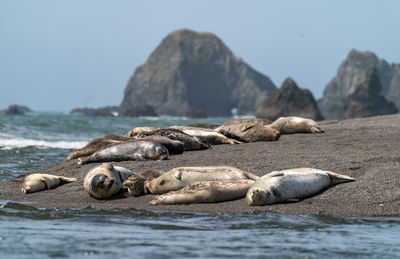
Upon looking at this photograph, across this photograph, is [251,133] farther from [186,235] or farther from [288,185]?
[186,235]

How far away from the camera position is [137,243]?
509 centimetres

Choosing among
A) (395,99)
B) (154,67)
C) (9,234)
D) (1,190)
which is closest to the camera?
(9,234)

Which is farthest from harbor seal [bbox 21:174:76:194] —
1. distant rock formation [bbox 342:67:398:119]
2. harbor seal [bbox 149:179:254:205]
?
distant rock formation [bbox 342:67:398:119]

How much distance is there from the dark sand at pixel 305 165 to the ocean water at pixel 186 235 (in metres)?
0.48

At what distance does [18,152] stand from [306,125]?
27.3 feet

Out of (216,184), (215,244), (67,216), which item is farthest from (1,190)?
(215,244)

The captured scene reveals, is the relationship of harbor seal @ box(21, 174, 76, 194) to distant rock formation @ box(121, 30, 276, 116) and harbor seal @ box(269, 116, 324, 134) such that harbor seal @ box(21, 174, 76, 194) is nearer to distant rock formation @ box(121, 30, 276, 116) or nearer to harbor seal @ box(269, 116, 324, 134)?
harbor seal @ box(269, 116, 324, 134)

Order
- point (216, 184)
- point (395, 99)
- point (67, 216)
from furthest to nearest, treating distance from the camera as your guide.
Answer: point (395, 99) < point (216, 184) < point (67, 216)

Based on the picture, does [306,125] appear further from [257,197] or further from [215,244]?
[215,244]

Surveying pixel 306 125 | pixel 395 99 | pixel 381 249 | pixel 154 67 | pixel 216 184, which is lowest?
pixel 381 249

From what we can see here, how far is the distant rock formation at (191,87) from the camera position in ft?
590

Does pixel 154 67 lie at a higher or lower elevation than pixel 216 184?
higher

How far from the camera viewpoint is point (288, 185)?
7.44 m

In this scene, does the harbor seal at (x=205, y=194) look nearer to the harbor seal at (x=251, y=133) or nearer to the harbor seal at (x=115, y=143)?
the harbor seal at (x=115, y=143)
